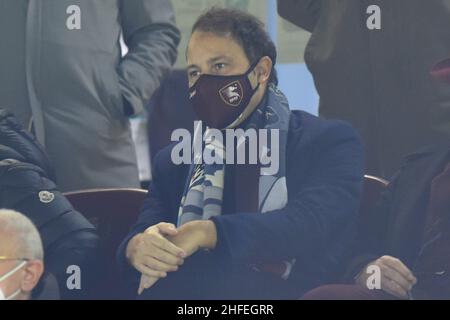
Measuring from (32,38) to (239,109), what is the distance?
72 centimetres

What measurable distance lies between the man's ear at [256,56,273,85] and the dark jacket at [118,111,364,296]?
0.46ft

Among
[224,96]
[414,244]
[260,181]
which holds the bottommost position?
[414,244]

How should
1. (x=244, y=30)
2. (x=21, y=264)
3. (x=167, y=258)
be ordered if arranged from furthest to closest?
(x=244, y=30) < (x=21, y=264) < (x=167, y=258)

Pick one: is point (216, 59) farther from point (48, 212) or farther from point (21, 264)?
point (21, 264)

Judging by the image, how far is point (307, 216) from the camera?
9.73 feet

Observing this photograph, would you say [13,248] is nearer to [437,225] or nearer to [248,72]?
[248,72]

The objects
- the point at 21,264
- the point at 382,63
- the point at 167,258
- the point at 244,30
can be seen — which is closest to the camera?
the point at 167,258

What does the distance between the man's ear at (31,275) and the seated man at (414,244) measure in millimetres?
734

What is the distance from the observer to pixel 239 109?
121 inches

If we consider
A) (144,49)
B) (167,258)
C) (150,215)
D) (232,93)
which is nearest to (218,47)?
(232,93)

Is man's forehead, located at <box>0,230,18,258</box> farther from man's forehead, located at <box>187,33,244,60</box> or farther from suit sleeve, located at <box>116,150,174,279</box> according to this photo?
man's forehead, located at <box>187,33,244,60</box>

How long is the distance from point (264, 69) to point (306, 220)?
1.52ft

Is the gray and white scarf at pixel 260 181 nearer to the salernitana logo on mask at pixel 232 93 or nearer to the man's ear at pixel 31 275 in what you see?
the salernitana logo on mask at pixel 232 93

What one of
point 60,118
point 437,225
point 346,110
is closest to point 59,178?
point 60,118
